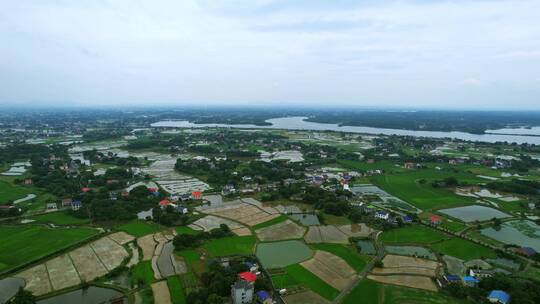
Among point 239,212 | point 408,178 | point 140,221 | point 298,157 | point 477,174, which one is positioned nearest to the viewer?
point 140,221

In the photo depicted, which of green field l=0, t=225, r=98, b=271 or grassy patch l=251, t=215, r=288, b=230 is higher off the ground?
grassy patch l=251, t=215, r=288, b=230

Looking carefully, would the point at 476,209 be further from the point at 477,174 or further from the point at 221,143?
the point at 221,143

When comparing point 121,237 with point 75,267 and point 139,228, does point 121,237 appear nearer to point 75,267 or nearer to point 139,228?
point 139,228

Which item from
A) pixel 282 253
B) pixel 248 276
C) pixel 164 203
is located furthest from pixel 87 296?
pixel 164 203

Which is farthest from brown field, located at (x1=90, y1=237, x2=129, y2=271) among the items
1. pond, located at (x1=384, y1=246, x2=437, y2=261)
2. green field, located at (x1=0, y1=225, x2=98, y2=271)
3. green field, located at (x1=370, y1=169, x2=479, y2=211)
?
green field, located at (x1=370, y1=169, x2=479, y2=211)

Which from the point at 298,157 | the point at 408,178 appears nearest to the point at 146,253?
the point at 408,178

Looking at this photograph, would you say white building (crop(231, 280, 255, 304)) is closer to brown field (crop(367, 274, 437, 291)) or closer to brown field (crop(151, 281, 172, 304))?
brown field (crop(151, 281, 172, 304))
